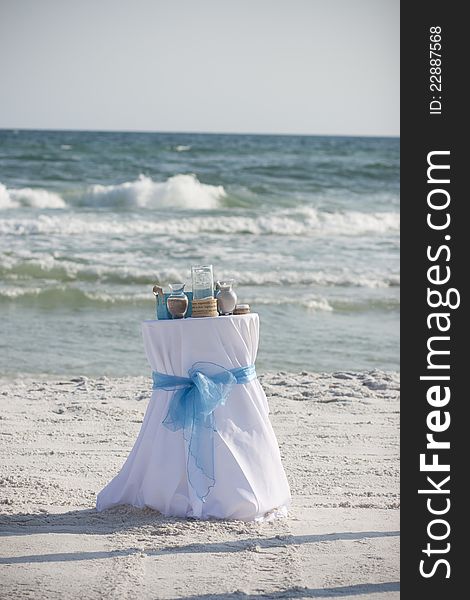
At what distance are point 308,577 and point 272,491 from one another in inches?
27.2

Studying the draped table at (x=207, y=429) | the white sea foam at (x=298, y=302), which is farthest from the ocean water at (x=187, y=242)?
the draped table at (x=207, y=429)

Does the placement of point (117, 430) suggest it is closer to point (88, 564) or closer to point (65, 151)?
point (88, 564)

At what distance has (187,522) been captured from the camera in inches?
161

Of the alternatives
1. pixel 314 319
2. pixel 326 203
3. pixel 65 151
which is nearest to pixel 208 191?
pixel 326 203

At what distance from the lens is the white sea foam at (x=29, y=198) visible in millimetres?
16844

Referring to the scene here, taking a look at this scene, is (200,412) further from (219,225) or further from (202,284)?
(219,225)

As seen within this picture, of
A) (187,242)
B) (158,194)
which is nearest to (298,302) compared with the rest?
(187,242)

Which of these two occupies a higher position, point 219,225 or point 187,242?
point 219,225

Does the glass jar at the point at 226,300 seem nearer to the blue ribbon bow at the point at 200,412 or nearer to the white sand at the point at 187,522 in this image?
the blue ribbon bow at the point at 200,412

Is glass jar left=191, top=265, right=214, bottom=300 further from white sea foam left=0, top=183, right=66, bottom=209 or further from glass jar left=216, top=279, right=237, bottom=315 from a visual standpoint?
white sea foam left=0, top=183, right=66, bottom=209

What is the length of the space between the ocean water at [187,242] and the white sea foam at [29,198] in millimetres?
43

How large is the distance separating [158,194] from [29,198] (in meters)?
2.32

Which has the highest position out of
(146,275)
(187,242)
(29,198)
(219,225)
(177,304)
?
(29,198)

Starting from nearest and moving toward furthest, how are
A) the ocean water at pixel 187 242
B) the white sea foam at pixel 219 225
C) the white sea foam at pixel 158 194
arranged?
the ocean water at pixel 187 242 → the white sea foam at pixel 219 225 → the white sea foam at pixel 158 194
